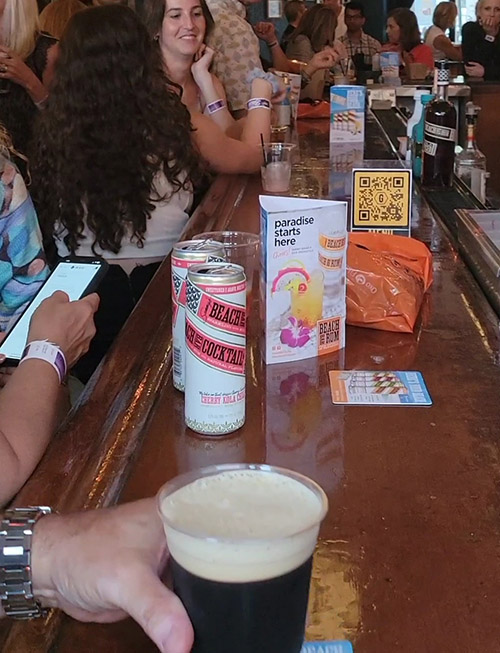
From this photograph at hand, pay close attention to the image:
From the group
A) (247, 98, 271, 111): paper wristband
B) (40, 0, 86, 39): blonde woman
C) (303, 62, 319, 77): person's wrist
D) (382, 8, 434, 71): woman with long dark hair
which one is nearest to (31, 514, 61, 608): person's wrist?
(247, 98, 271, 111): paper wristband

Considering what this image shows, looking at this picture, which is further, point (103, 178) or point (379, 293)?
point (103, 178)

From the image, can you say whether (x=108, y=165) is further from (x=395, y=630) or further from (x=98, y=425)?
(x=395, y=630)

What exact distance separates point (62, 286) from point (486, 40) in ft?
21.1

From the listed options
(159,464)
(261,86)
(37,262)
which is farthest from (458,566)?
(261,86)

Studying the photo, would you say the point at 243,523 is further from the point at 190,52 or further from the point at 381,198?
the point at 190,52

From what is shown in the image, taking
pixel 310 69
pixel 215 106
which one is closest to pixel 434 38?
pixel 310 69

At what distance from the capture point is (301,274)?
1.18m

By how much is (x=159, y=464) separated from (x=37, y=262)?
34.0 inches

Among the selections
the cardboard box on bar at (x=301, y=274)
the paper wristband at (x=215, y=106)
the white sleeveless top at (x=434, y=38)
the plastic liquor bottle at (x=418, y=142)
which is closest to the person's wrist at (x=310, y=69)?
the paper wristband at (x=215, y=106)

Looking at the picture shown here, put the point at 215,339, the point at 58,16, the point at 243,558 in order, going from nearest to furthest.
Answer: the point at 243,558, the point at 215,339, the point at 58,16

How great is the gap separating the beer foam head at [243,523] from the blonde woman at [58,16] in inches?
132

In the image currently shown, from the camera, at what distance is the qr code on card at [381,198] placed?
1.66 m

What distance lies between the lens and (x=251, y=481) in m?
0.66

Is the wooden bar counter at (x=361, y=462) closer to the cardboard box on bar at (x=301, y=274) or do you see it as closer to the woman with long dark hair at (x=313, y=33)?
the cardboard box on bar at (x=301, y=274)
